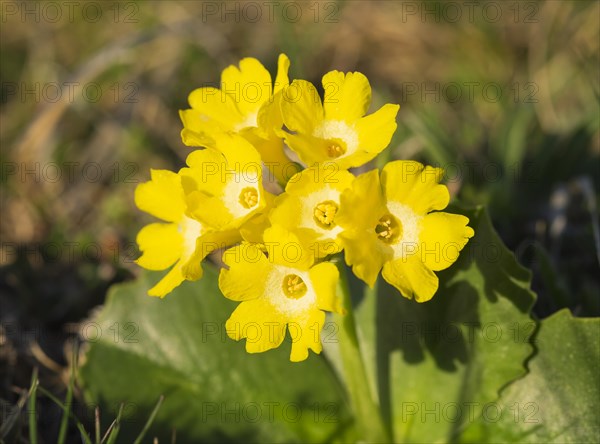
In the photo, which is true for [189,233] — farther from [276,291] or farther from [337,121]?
[337,121]

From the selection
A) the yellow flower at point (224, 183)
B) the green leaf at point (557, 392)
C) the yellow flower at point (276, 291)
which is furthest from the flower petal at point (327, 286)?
the green leaf at point (557, 392)

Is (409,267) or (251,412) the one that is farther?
(251,412)

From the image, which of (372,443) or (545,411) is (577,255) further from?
(372,443)

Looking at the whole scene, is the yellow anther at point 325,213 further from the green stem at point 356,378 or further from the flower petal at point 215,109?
the flower petal at point 215,109

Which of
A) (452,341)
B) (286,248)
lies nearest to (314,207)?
(286,248)

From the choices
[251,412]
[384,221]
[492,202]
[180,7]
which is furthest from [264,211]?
[180,7]

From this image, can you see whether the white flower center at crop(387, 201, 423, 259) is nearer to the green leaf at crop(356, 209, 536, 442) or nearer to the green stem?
the green stem
